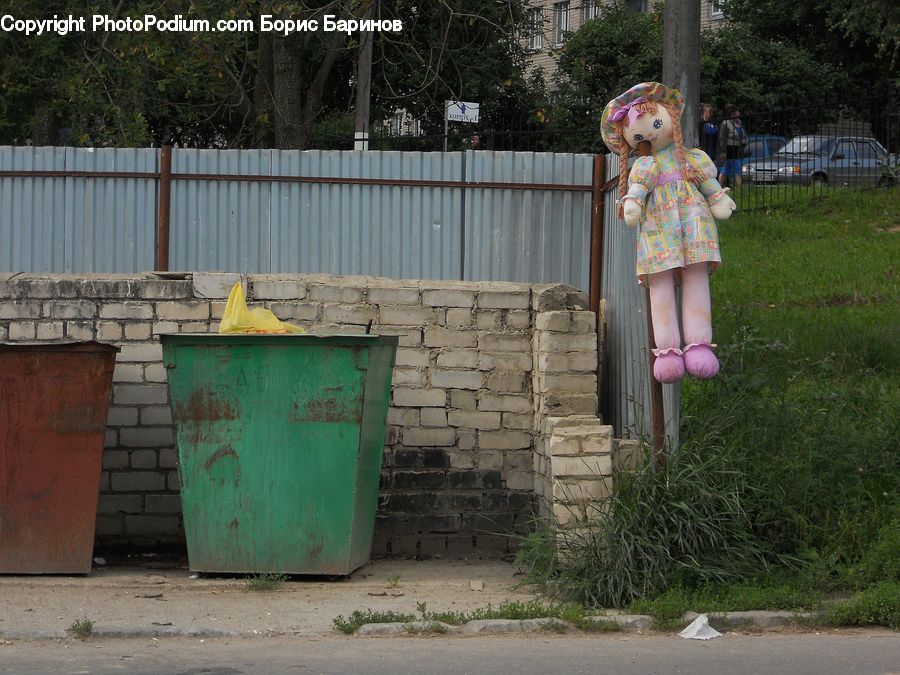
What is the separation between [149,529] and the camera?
7.69m

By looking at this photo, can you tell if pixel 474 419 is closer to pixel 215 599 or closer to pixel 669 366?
pixel 669 366

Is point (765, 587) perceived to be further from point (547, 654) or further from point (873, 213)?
point (873, 213)

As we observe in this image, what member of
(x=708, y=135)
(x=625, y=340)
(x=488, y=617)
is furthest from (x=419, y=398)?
(x=708, y=135)

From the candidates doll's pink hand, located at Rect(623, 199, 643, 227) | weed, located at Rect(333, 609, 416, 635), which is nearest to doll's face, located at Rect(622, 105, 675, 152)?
doll's pink hand, located at Rect(623, 199, 643, 227)

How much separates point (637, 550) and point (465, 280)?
9.05 ft

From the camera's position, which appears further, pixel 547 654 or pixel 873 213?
pixel 873 213

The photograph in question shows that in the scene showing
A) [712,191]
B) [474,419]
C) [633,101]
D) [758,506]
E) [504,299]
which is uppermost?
[633,101]

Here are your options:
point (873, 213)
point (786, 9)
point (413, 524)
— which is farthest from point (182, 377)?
point (786, 9)

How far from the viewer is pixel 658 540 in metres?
6.20

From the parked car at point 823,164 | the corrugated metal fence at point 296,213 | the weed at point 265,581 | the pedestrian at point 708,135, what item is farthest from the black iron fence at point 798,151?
the weed at point 265,581

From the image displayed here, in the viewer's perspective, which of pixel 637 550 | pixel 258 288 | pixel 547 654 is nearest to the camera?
pixel 547 654

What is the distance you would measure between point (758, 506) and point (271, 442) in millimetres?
2495

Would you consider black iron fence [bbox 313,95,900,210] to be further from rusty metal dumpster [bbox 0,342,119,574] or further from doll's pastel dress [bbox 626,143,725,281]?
rusty metal dumpster [bbox 0,342,119,574]

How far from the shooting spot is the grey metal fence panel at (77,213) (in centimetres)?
859
